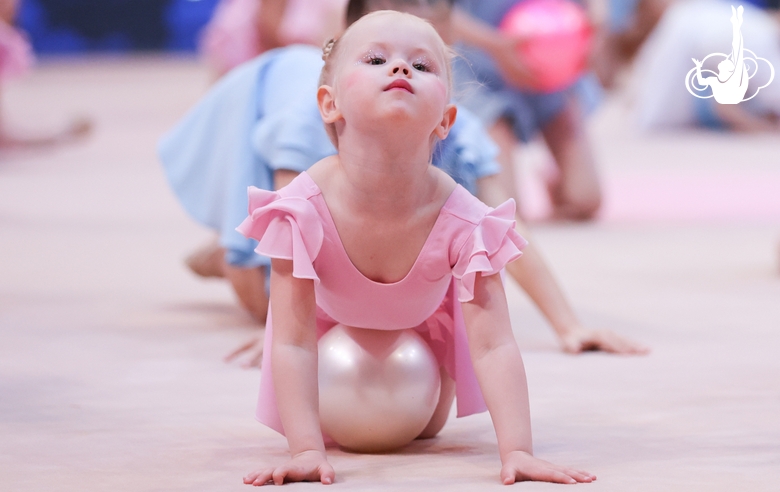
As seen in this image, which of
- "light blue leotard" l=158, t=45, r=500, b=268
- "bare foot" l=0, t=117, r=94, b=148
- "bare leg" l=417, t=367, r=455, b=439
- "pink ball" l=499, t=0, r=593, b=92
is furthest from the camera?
"bare foot" l=0, t=117, r=94, b=148

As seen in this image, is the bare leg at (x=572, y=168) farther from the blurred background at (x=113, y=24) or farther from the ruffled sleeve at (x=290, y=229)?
the blurred background at (x=113, y=24)

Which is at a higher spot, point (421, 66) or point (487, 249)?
point (421, 66)

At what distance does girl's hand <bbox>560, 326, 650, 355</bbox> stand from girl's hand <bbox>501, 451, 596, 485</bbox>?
669mm

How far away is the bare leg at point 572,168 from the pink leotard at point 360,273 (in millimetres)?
2246

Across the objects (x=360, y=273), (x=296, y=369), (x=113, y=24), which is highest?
(x=113, y=24)

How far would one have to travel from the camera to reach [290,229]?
3.60ft

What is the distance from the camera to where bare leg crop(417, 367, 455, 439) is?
1257 millimetres

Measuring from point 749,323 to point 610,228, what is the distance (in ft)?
4.39

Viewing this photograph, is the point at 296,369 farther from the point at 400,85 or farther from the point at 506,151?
A: the point at 506,151

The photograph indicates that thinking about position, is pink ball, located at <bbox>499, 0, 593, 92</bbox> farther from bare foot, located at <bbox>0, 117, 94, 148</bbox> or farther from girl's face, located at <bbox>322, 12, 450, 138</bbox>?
bare foot, located at <bbox>0, 117, 94, 148</bbox>

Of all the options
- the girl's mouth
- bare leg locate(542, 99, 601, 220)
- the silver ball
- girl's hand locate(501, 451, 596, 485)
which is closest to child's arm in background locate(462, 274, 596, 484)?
girl's hand locate(501, 451, 596, 485)

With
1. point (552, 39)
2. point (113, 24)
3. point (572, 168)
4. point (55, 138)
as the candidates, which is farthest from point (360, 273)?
point (113, 24)

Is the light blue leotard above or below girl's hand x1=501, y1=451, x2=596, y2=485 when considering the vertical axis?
above

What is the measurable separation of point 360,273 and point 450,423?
0.32 meters
